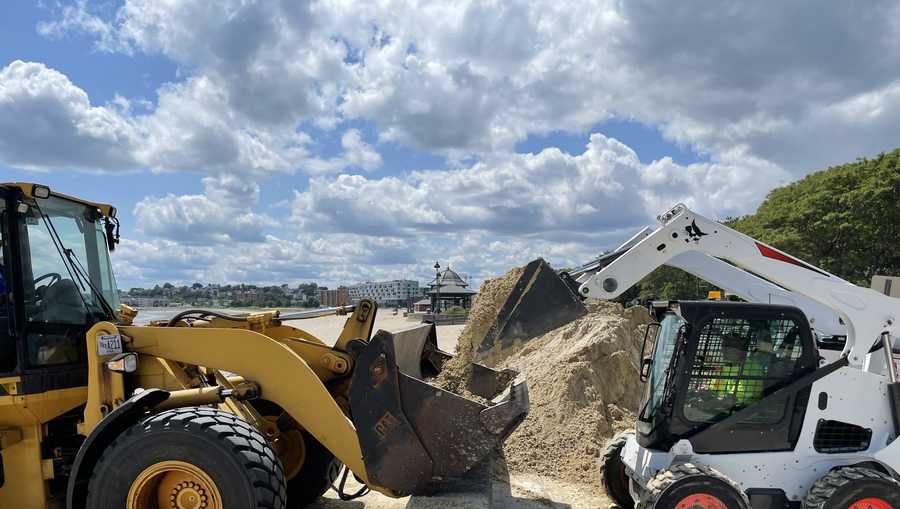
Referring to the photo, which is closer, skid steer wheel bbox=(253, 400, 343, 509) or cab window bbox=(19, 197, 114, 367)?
cab window bbox=(19, 197, 114, 367)

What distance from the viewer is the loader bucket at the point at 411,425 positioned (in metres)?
5.07

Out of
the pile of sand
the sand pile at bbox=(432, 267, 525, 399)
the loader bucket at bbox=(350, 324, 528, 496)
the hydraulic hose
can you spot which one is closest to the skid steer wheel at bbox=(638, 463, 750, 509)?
the loader bucket at bbox=(350, 324, 528, 496)

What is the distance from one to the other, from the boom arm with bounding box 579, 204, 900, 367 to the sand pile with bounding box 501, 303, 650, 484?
285cm

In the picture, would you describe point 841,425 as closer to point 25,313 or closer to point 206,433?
point 206,433

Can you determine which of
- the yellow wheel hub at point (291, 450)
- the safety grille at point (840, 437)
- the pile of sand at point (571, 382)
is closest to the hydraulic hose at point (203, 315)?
the yellow wheel hub at point (291, 450)

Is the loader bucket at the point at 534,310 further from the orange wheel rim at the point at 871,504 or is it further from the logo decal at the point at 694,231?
the orange wheel rim at the point at 871,504

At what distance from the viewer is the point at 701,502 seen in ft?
17.0

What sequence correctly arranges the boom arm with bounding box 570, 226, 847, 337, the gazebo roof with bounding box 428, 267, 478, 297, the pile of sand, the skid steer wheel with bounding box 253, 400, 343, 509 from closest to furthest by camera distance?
the skid steer wheel with bounding box 253, 400, 343, 509
the boom arm with bounding box 570, 226, 847, 337
the pile of sand
the gazebo roof with bounding box 428, 267, 478, 297

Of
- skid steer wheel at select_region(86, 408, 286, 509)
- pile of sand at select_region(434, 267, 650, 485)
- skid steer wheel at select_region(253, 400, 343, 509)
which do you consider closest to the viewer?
skid steer wheel at select_region(86, 408, 286, 509)

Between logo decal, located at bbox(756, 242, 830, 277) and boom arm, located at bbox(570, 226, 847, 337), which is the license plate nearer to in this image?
boom arm, located at bbox(570, 226, 847, 337)

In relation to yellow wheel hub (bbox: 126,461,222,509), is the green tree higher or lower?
→ higher

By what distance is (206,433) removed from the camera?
15.1 feet

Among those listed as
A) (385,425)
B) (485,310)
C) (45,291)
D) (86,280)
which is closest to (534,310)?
(485,310)

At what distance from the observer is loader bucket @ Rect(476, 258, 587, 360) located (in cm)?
1170
